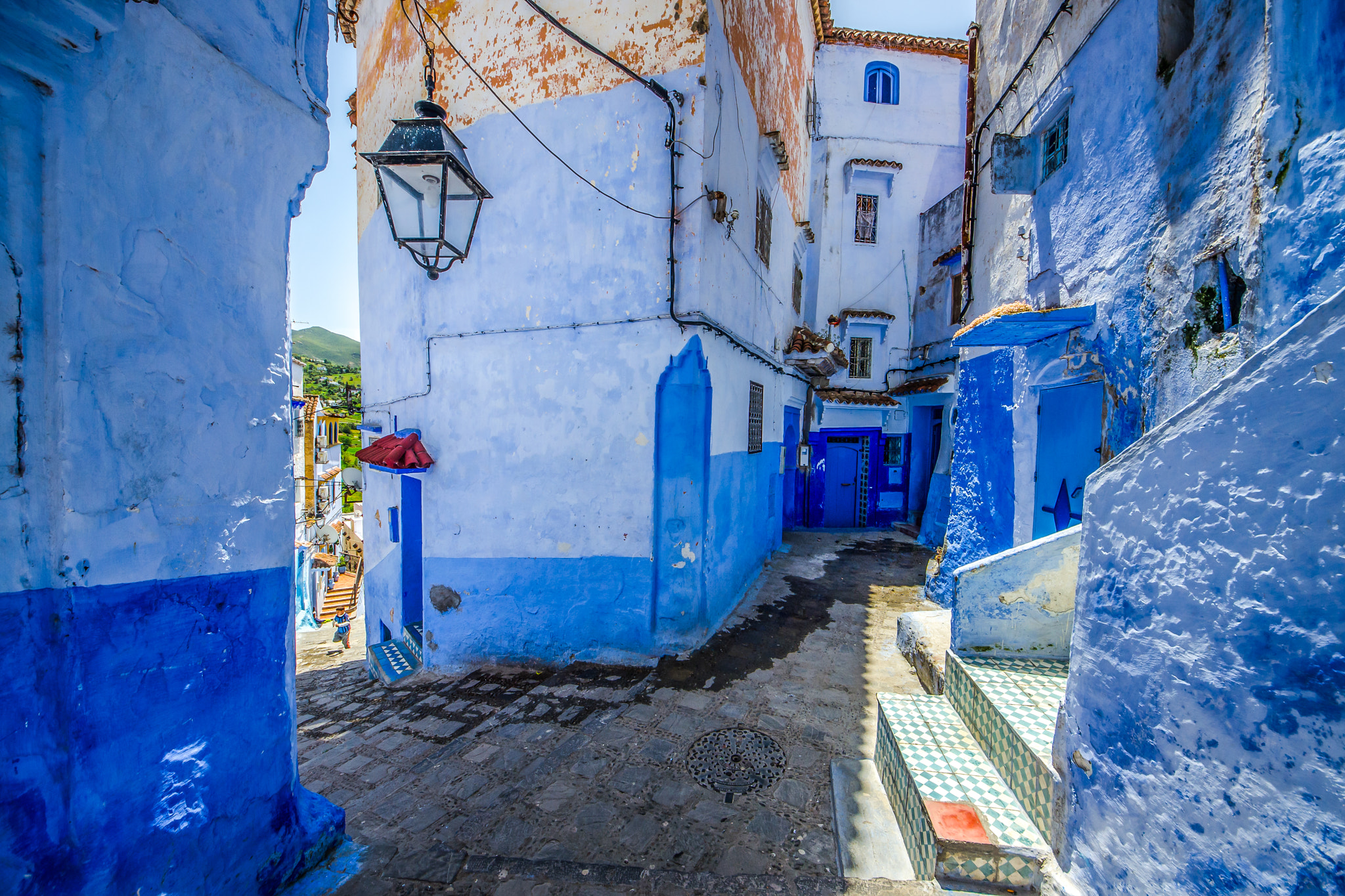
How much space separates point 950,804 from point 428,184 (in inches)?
212

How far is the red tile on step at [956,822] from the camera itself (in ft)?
8.17

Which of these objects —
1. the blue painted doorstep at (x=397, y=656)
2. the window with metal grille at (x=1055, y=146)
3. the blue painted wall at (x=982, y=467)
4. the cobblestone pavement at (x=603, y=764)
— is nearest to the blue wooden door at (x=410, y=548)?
the blue painted doorstep at (x=397, y=656)

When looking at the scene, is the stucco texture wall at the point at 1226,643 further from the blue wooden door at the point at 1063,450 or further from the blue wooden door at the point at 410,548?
the blue wooden door at the point at 410,548

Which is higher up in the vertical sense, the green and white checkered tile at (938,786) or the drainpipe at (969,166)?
the drainpipe at (969,166)

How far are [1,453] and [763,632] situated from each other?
21.1 feet

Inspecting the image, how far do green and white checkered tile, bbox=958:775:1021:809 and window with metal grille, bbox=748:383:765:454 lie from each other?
5.45 m

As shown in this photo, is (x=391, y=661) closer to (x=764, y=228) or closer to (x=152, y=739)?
(x=152, y=739)

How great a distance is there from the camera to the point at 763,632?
263 inches

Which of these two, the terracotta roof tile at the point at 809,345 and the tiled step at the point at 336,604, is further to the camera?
the tiled step at the point at 336,604

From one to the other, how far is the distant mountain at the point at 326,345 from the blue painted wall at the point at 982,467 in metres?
94.9

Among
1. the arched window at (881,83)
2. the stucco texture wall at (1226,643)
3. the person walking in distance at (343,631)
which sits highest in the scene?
the arched window at (881,83)

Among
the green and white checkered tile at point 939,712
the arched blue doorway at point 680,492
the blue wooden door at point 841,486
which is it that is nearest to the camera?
the green and white checkered tile at point 939,712

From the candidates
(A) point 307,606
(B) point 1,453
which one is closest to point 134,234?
(B) point 1,453

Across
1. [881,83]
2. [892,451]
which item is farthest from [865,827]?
[881,83]
